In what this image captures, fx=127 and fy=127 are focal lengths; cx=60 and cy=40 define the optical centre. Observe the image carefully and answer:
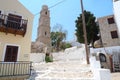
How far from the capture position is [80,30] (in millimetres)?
21547

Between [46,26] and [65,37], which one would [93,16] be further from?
[46,26]

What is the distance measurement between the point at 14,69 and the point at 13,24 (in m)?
3.85

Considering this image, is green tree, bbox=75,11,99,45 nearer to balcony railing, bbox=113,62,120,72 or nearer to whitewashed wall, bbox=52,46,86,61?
whitewashed wall, bbox=52,46,86,61

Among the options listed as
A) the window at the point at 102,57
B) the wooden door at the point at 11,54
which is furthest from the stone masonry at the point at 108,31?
the wooden door at the point at 11,54

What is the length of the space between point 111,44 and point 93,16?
6.27m

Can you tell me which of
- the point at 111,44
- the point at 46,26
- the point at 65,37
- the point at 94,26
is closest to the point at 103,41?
the point at 111,44

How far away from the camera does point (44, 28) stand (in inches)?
1526

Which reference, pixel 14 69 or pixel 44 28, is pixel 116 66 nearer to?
pixel 14 69

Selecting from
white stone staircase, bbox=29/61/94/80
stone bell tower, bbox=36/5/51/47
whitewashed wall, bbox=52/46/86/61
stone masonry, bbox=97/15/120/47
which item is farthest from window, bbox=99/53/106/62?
stone bell tower, bbox=36/5/51/47

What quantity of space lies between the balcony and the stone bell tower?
25.5 metres

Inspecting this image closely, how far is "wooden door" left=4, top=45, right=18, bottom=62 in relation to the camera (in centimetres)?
1033

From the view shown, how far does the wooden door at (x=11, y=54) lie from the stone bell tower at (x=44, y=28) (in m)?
26.1

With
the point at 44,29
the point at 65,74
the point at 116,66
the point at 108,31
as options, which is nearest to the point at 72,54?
the point at 108,31

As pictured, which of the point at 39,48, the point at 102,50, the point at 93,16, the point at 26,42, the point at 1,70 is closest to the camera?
the point at 1,70
